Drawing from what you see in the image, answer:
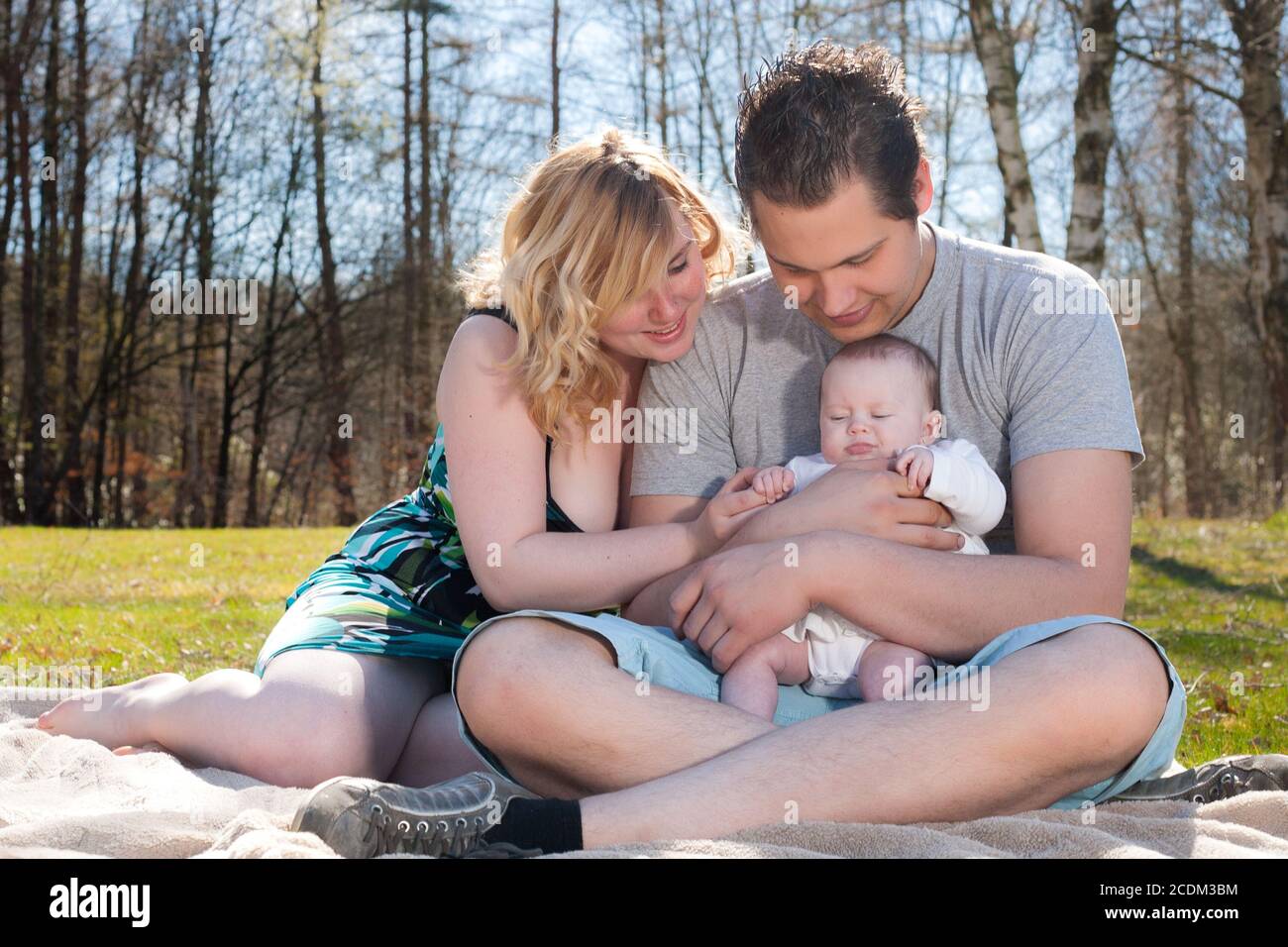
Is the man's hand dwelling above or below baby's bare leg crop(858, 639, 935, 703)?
above

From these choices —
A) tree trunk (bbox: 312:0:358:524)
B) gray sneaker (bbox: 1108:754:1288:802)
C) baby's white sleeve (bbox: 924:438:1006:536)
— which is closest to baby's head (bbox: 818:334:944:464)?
baby's white sleeve (bbox: 924:438:1006:536)

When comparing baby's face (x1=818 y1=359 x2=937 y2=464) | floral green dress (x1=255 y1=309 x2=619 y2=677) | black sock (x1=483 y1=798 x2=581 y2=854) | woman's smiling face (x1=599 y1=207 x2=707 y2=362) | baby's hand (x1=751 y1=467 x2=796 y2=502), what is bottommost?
black sock (x1=483 y1=798 x2=581 y2=854)

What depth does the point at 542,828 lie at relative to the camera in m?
2.07

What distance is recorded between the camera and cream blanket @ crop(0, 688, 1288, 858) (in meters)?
1.96

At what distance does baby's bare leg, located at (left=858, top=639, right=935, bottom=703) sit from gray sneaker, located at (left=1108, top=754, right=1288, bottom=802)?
0.49 meters

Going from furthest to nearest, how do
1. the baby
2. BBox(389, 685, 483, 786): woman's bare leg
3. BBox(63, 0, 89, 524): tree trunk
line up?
BBox(63, 0, 89, 524): tree trunk < BBox(389, 685, 483, 786): woman's bare leg < the baby

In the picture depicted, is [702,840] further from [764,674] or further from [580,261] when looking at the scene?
[580,261]

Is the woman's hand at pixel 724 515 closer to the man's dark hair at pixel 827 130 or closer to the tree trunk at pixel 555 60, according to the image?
the man's dark hair at pixel 827 130

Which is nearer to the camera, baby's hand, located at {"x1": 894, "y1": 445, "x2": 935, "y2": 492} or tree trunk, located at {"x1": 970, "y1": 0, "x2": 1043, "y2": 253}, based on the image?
baby's hand, located at {"x1": 894, "y1": 445, "x2": 935, "y2": 492}

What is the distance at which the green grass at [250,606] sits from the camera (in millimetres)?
4410

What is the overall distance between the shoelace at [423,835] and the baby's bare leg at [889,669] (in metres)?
0.91

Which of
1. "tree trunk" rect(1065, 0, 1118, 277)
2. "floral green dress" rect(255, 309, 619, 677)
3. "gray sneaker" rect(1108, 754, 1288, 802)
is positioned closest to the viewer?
"gray sneaker" rect(1108, 754, 1288, 802)

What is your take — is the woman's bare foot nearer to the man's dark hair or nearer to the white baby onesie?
the white baby onesie
